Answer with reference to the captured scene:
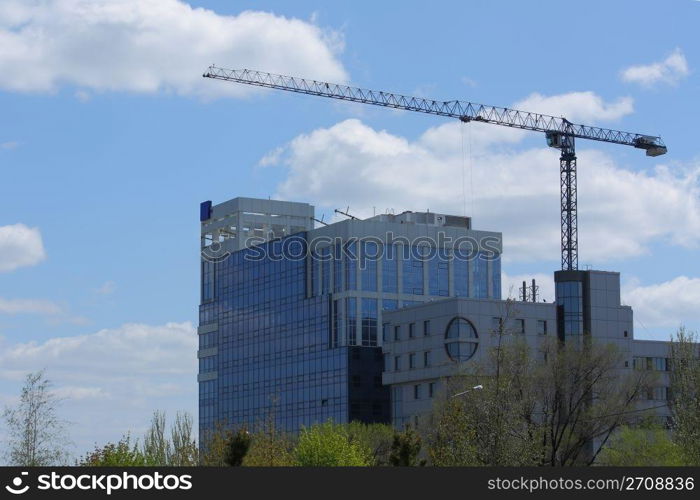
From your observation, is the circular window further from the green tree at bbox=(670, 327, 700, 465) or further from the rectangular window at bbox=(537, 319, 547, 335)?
the green tree at bbox=(670, 327, 700, 465)

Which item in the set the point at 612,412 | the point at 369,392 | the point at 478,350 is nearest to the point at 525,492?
the point at 612,412

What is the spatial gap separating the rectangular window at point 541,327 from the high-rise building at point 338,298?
92.6ft

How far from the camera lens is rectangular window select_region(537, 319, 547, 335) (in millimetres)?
150125

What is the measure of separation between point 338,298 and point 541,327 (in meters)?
38.6

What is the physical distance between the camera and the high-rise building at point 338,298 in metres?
176

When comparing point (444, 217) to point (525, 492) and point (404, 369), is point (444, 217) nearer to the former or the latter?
point (404, 369)

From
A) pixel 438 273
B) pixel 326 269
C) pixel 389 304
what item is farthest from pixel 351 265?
pixel 438 273

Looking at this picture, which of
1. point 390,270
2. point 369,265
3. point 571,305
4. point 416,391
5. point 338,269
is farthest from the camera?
point 390,270

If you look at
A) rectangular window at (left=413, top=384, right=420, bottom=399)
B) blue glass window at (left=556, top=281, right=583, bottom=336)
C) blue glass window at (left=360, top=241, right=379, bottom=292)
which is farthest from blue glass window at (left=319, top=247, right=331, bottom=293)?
blue glass window at (left=556, top=281, right=583, bottom=336)

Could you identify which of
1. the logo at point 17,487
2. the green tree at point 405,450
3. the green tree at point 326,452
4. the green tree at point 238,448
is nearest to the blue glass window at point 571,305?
the green tree at point 326,452

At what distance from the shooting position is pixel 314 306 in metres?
185

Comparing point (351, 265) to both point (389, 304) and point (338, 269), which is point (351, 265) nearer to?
point (338, 269)

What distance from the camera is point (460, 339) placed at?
148 metres

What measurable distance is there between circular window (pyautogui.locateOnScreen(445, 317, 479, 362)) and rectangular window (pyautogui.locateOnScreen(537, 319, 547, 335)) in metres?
7.02
